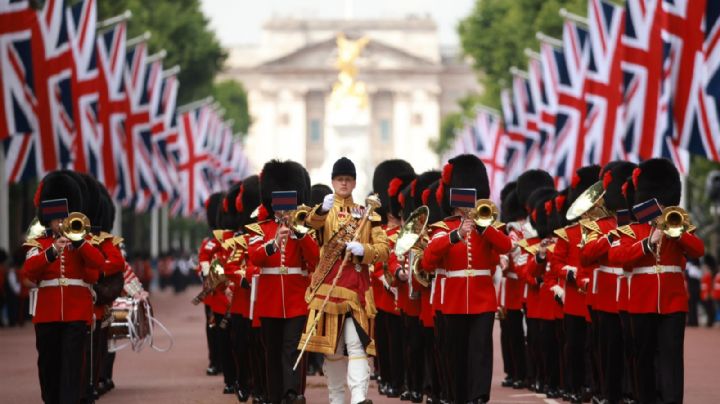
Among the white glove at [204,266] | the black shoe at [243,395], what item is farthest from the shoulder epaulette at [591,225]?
the white glove at [204,266]

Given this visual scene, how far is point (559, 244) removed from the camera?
15.2m

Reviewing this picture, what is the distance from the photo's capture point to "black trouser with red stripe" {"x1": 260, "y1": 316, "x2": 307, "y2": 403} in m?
13.7

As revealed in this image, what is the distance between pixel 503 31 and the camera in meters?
61.4

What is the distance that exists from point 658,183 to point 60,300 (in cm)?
453

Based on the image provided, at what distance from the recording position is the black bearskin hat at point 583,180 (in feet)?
51.0

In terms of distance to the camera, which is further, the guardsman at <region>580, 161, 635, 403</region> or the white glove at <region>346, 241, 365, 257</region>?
the guardsman at <region>580, 161, 635, 403</region>

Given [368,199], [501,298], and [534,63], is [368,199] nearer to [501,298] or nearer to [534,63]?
[501,298]

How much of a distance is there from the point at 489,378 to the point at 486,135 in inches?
1482

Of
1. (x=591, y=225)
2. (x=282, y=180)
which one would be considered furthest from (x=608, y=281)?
(x=282, y=180)

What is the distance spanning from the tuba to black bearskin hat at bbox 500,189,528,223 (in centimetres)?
358

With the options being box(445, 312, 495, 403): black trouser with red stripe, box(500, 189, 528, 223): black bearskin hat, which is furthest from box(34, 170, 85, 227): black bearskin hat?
box(500, 189, 528, 223): black bearskin hat

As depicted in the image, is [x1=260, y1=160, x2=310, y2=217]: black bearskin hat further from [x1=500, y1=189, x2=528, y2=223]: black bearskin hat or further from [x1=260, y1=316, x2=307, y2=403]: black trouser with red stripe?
[x1=500, y1=189, x2=528, y2=223]: black bearskin hat

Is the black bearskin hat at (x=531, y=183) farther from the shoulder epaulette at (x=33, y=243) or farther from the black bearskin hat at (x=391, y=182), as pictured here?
the shoulder epaulette at (x=33, y=243)

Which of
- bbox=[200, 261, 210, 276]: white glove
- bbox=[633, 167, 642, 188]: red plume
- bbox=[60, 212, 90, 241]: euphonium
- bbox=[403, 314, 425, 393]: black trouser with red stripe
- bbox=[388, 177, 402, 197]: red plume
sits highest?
bbox=[633, 167, 642, 188]: red plume
